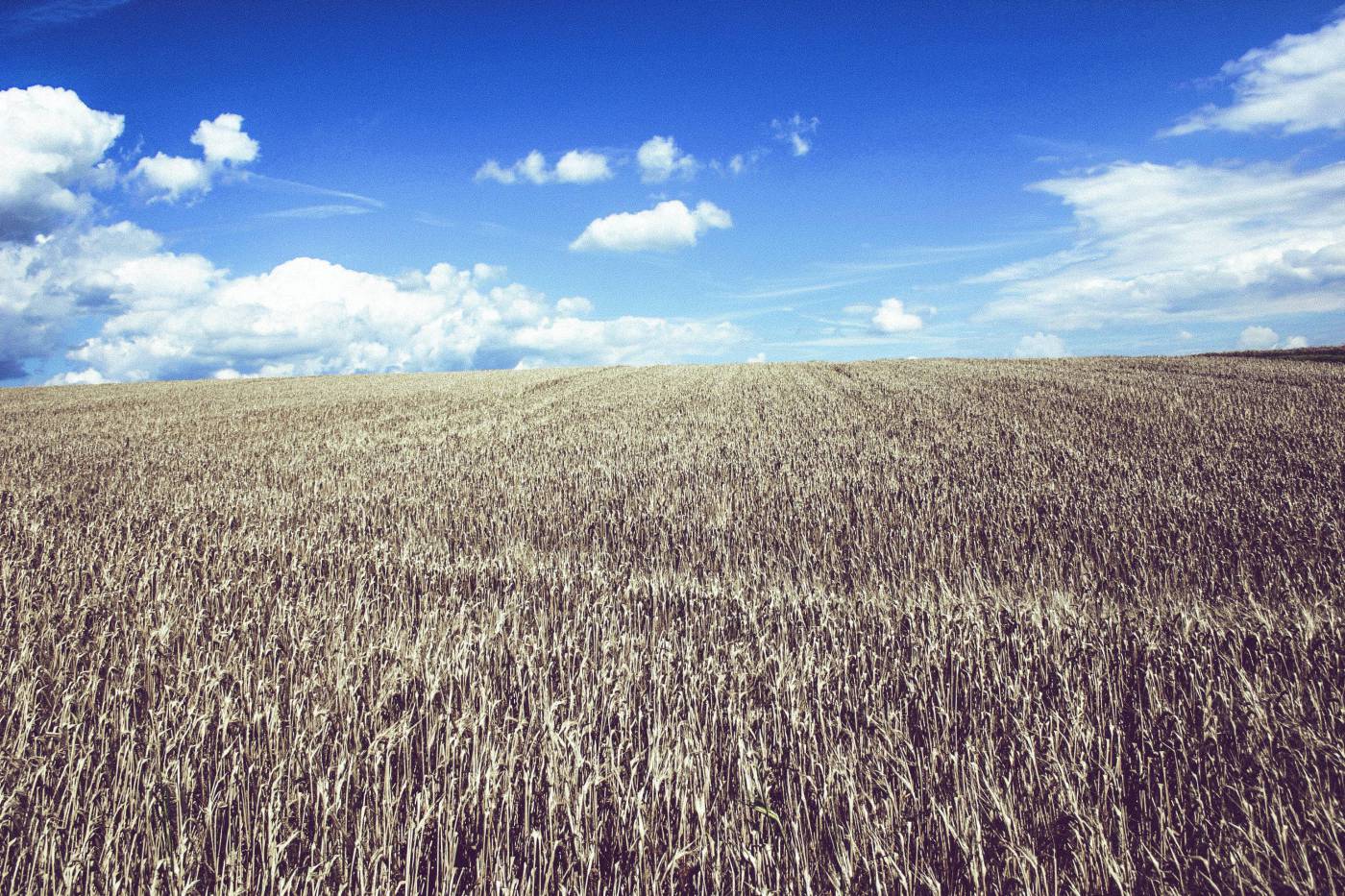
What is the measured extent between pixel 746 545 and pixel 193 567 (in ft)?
13.0

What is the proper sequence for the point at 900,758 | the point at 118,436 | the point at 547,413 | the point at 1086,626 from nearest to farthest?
the point at 900,758, the point at 1086,626, the point at 118,436, the point at 547,413

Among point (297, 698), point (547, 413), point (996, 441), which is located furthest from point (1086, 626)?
point (547, 413)

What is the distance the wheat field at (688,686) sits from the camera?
6.64 ft

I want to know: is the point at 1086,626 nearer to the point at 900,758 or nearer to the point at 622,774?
the point at 900,758

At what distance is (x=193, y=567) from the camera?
16.1 feet

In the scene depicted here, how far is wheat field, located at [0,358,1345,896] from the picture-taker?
2025 millimetres

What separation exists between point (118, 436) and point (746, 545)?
45.2ft

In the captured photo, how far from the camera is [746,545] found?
18.1 feet

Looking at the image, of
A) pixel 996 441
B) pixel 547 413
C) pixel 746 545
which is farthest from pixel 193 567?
pixel 547 413

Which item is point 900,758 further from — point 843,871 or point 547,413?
point 547,413

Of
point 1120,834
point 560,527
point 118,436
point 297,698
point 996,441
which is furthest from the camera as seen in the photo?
point 118,436

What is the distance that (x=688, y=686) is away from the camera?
2.86 m

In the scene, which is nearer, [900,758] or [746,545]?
[900,758]

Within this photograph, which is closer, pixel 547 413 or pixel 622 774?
pixel 622 774
